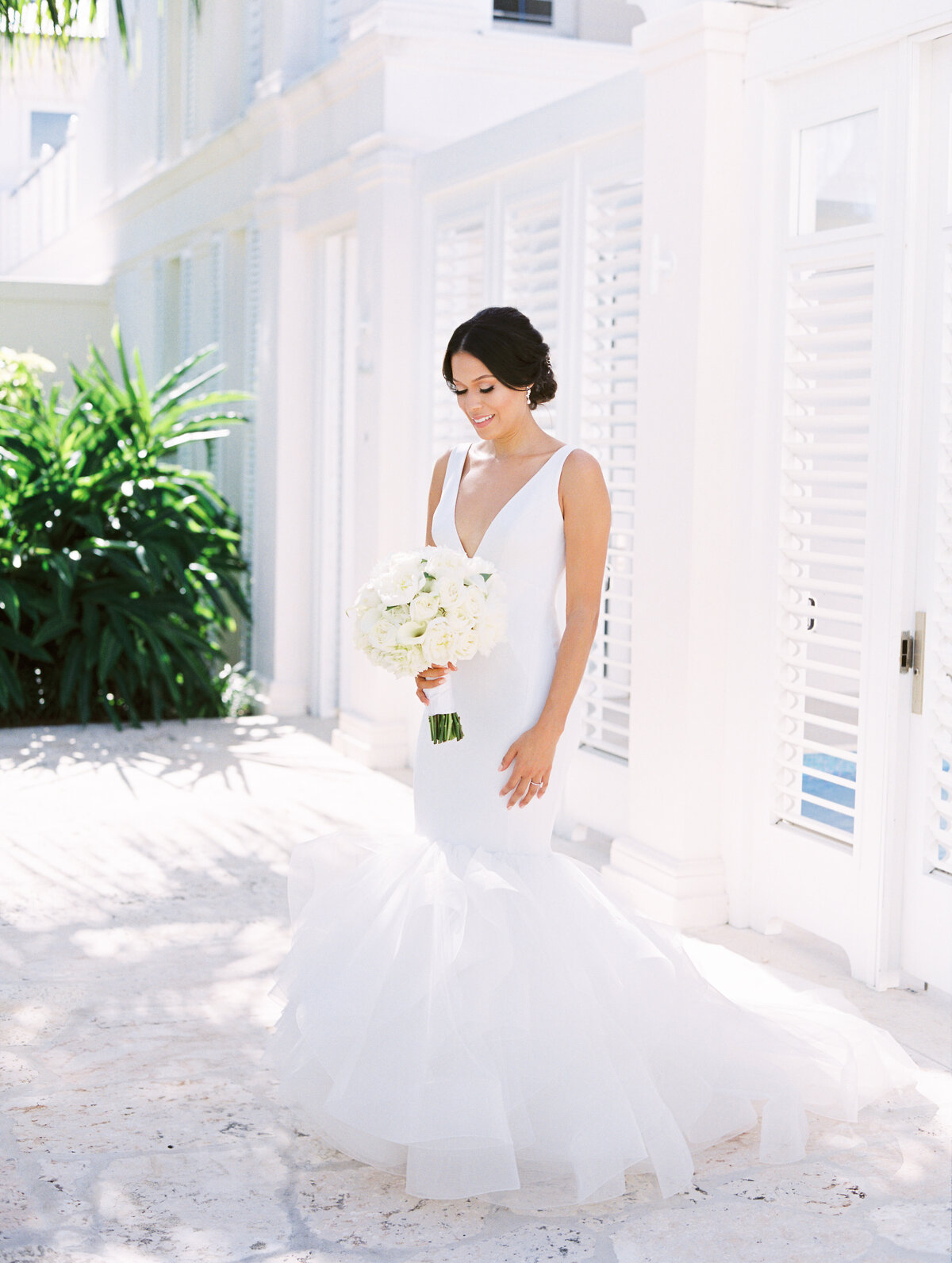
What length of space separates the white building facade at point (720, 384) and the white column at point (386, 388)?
0.6 inches

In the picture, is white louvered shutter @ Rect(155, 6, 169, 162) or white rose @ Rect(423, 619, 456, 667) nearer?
white rose @ Rect(423, 619, 456, 667)

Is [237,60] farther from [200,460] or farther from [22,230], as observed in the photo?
[22,230]

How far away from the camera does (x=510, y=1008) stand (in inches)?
116

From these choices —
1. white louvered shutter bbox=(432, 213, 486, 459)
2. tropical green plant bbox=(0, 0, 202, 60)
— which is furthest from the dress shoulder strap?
white louvered shutter bbox=(432, 213, 486, 459)

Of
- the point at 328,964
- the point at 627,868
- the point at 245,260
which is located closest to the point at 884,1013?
the point at 627,868

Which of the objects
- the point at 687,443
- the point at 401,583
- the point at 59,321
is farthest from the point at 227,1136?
the point at 59,321

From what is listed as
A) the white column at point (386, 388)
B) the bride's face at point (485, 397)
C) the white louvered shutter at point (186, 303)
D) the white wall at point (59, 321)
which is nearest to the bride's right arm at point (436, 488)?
the bride's face at point (485, 397)

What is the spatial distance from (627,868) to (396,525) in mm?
2636

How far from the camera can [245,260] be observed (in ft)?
31.0

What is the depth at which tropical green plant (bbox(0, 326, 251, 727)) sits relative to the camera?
26.4ft

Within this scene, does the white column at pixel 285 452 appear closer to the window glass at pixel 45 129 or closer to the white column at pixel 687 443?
the white column at pixel 687 443

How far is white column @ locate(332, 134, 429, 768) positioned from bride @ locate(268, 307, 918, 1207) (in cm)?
382

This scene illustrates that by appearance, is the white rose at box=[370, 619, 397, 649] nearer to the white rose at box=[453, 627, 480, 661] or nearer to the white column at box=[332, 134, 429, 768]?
the white rose at box=[453, 627, 480, 661]

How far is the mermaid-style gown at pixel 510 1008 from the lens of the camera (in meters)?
2.90
